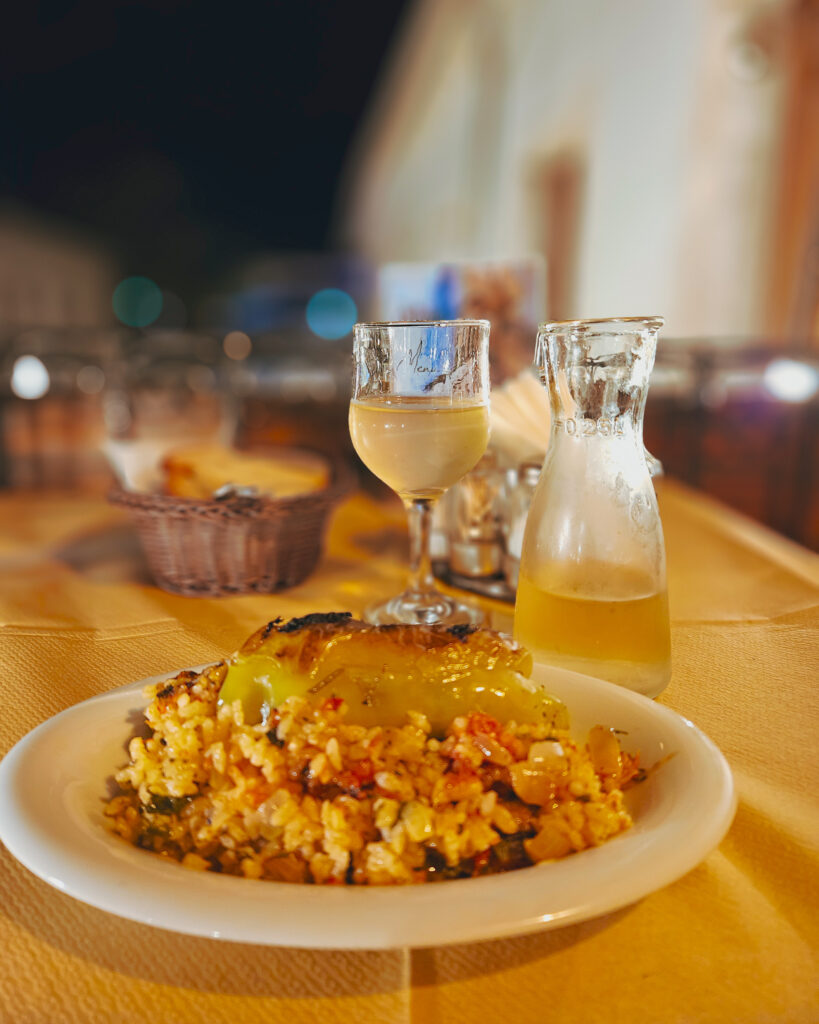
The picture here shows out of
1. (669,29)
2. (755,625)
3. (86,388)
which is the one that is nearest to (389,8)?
(669,29)

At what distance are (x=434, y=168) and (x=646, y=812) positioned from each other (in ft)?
28.2

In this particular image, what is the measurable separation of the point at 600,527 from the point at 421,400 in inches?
8.7

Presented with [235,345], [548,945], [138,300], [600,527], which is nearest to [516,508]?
[600,527]

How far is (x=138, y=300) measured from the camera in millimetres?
21391

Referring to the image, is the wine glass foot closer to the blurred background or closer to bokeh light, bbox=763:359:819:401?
the blurred background

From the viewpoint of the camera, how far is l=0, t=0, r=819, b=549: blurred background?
217 centimetres

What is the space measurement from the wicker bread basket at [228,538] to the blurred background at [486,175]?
33cm

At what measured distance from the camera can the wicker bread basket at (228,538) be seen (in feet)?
2.79

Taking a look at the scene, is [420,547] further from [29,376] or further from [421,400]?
[29,376]

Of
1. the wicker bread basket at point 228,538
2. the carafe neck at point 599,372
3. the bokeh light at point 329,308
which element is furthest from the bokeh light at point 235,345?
the bokeh light at point 329,308

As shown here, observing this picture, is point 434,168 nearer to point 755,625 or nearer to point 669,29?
point 669,29

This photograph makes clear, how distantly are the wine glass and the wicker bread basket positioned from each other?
0.15m

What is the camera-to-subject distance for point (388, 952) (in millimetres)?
374

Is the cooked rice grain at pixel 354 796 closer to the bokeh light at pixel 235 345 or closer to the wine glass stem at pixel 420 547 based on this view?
the wine glass stem at pixel 420 547
